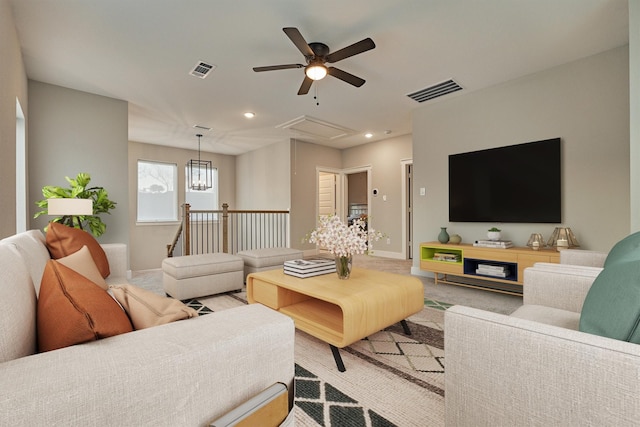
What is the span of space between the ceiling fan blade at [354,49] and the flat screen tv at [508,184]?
238cm

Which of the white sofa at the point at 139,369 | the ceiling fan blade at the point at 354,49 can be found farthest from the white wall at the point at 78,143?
the white sofa at the point at 139,369

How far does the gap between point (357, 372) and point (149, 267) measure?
633cm

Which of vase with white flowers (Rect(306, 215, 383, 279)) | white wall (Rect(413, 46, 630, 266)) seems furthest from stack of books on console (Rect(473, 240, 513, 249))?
vase with white flowers (Rect(306, 215, 383, 279))

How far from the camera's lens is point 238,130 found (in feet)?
19.2

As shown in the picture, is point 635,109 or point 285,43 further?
point 285,43

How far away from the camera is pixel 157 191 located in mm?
6824

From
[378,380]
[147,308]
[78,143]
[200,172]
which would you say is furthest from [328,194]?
[147,308]

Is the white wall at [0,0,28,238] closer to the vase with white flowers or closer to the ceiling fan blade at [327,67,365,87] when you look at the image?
the vase with white flowers

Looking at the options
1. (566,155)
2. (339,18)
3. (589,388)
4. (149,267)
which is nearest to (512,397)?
(589,388)

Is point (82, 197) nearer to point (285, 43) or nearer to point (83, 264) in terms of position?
point (83, 264)

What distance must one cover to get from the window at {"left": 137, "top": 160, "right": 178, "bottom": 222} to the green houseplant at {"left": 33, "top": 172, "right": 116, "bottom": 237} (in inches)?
104

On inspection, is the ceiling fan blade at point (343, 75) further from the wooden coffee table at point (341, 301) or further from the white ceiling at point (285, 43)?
Result: the wooden coffee table at point (341, 301)

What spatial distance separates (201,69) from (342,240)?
106 inches

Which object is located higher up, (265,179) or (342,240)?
(265,179)
